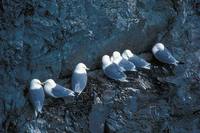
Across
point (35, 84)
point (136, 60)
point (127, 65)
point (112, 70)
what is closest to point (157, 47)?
point (136, 60)

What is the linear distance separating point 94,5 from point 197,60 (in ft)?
3.98

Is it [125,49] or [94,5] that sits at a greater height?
[94,5]

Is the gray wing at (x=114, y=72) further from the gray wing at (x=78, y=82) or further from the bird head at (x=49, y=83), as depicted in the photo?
the bird head at (x=49, y=83)

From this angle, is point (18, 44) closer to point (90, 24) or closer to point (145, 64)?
point (90, 24)

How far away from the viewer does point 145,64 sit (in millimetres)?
5965

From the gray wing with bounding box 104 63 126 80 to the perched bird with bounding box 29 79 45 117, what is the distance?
680 mm

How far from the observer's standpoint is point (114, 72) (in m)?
5.80

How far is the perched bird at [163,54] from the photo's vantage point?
607 cm

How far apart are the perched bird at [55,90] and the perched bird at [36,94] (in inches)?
2.2

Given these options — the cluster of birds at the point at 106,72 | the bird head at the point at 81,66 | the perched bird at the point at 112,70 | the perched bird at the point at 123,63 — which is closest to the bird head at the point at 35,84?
the cluster of birds at the point at 106,72

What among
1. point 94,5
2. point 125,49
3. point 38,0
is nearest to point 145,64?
point 125,49

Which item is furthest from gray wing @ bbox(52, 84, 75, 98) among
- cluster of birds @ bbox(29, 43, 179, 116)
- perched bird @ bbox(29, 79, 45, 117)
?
perched bird @ bbox(29, 79, 45, 117)

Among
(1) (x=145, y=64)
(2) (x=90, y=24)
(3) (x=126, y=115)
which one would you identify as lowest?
(3) (x=126, y=115)

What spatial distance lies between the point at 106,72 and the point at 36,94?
0.76 m
